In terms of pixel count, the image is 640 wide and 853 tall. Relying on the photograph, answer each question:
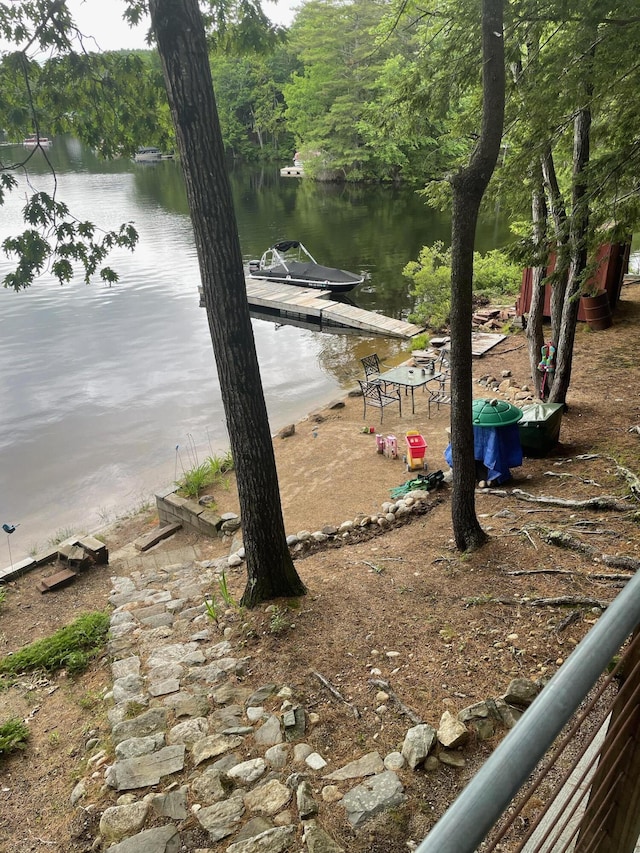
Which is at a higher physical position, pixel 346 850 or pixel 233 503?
pixel 346 850

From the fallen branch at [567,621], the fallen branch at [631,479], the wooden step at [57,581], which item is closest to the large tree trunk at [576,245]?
the fallen branch at [631,479]

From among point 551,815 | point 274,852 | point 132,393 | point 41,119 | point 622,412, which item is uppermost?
point 41,119

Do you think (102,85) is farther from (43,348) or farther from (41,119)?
(43,348)

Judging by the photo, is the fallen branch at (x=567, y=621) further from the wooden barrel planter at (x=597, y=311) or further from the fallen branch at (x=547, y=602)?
the wooden barrel planter at (x=597, y=311)

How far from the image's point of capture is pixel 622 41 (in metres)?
5.63

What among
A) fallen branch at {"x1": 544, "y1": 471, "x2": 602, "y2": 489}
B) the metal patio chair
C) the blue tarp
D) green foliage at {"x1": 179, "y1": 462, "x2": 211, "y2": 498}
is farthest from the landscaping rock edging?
the metal patio chair

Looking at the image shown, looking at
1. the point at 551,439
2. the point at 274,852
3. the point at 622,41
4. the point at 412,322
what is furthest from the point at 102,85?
the point at 412,322

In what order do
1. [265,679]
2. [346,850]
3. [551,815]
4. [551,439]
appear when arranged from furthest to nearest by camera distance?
[551,439] < [265,679] < [346,850] < [551,815]

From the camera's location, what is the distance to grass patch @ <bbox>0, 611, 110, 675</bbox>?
5512 millimetres

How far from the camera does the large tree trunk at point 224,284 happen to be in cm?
409

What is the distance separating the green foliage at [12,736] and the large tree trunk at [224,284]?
2117 millimetres

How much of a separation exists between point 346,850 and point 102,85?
688 centimetres

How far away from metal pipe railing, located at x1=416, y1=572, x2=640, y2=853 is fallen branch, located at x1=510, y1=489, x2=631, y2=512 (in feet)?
19.1

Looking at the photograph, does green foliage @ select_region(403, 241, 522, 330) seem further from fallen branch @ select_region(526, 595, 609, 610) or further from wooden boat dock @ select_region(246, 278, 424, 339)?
fallen branch @ select_region(526, 595, 609, 610)
